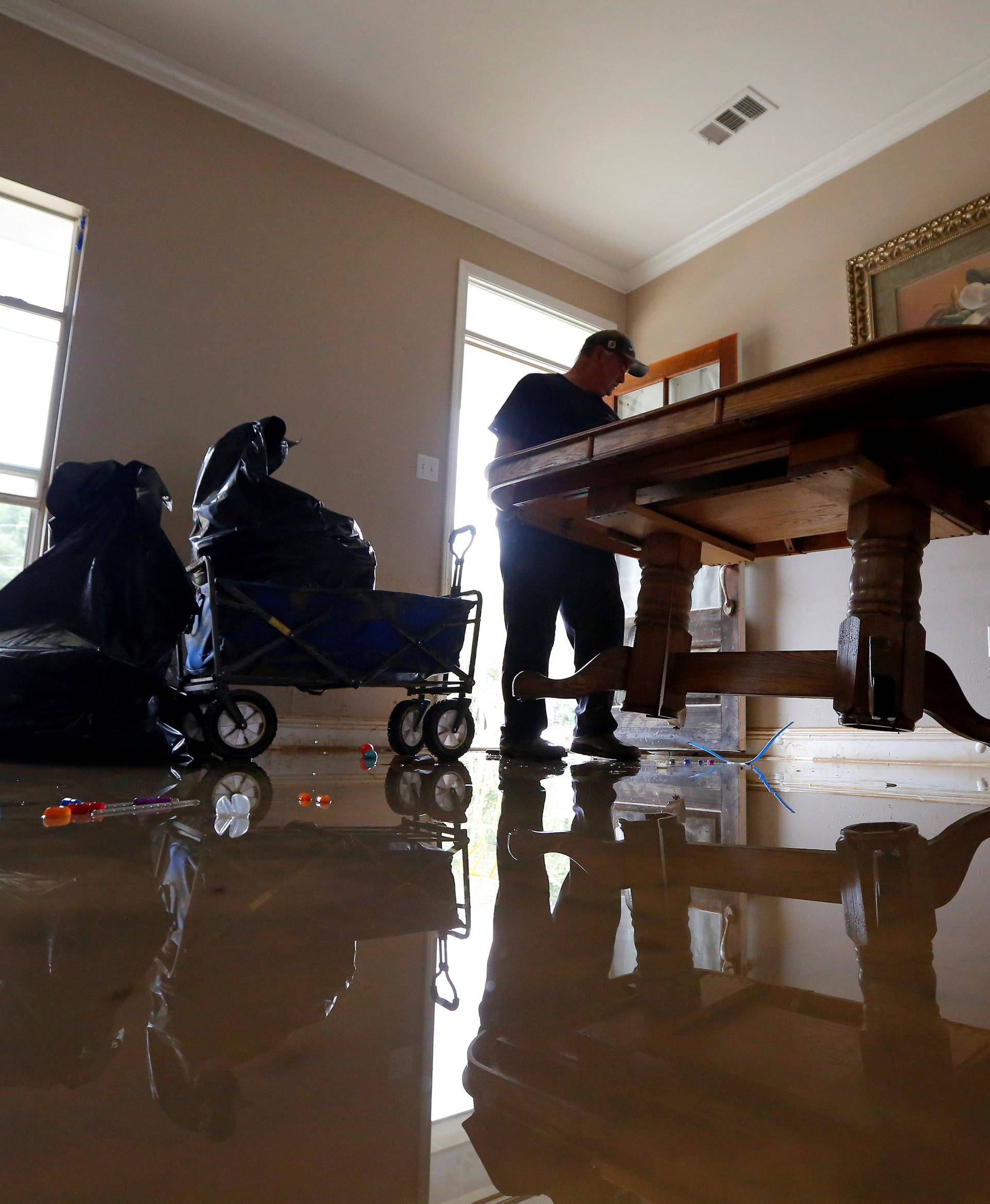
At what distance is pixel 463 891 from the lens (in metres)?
0.49

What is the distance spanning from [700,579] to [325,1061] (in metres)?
3.58

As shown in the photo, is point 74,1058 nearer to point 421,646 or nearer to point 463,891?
point 463,891

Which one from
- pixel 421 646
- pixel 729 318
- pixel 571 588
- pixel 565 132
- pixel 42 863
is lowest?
pixel 42 863

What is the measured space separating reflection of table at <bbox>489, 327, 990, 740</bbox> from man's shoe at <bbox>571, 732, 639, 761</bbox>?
1.56 feet

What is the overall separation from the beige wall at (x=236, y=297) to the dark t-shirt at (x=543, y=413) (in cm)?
117

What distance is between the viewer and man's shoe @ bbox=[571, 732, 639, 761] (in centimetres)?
197

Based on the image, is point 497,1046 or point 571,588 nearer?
point 497,1046

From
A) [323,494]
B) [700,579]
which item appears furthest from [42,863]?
[700,579]

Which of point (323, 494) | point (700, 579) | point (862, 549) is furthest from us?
point (700, 579)

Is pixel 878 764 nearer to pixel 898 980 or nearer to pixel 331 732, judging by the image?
pixel 331 732

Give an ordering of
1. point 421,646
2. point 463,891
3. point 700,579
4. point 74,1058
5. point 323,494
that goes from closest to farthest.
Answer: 1. point 74,1058
2. point 463,891
3. point 421,646
4. point 323,494
5. point 700,579

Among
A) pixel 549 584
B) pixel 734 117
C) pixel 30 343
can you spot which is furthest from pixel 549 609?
pixel 734 117

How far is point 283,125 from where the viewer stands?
10.7ft

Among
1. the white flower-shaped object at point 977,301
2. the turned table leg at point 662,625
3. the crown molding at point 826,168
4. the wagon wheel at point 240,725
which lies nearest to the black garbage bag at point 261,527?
the wagon wheel at point 240,725
